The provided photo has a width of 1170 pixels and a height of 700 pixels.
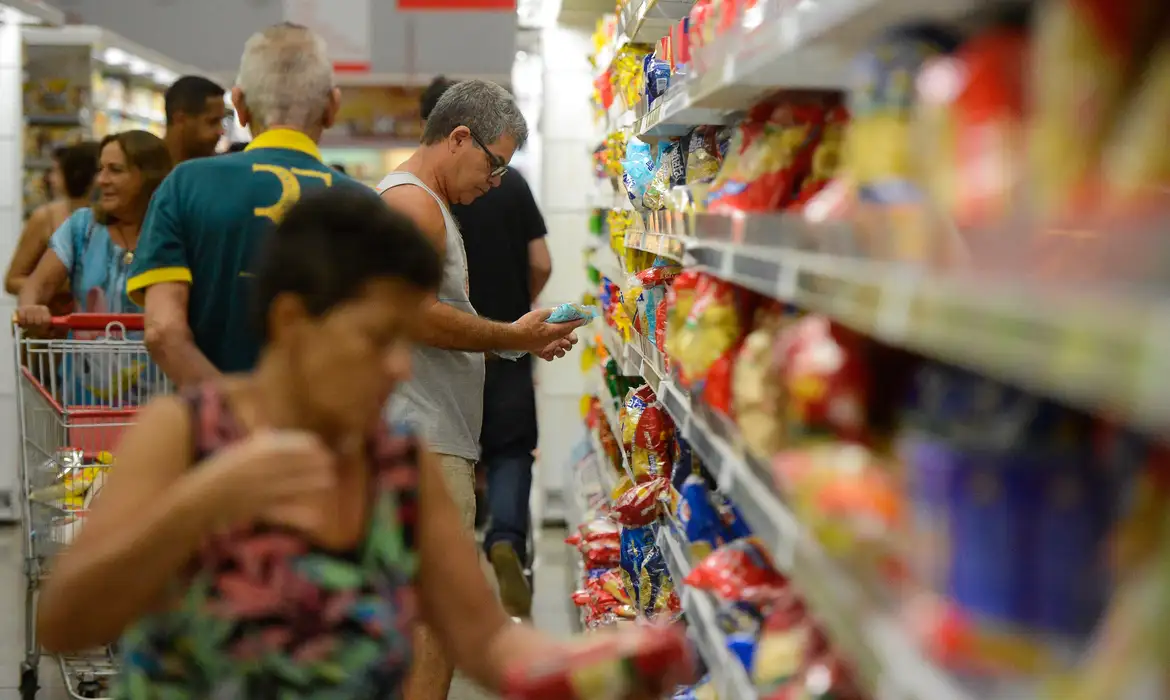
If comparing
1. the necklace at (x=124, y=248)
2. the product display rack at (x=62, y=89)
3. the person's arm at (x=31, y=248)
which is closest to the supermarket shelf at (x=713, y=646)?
the necklace at (x=124, y=248)

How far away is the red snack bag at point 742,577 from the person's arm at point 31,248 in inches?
173

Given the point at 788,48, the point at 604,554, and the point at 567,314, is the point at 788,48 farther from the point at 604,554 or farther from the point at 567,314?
the point at 604,554

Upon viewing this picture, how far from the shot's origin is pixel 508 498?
5035 millimetres

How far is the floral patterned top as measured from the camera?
154 cm

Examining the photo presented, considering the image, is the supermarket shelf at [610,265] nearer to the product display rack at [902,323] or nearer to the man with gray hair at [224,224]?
the man with gray hair at [224,224]

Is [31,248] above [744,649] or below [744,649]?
above

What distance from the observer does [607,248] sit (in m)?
4.82

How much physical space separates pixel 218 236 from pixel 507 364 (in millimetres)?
2290

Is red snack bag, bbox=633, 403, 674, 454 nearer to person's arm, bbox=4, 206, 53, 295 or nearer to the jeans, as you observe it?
the jeans

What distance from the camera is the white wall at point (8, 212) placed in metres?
6.95

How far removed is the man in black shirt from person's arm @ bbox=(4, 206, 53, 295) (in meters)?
2.03

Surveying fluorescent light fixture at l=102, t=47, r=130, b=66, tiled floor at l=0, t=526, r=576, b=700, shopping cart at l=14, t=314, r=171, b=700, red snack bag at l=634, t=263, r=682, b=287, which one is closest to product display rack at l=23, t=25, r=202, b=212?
fluorescent light fixture at l=102, t=47, r=130, b=66

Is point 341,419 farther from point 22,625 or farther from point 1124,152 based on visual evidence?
point 22,625

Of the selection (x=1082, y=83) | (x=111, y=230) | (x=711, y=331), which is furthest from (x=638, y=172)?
(x=1082, y=83)
